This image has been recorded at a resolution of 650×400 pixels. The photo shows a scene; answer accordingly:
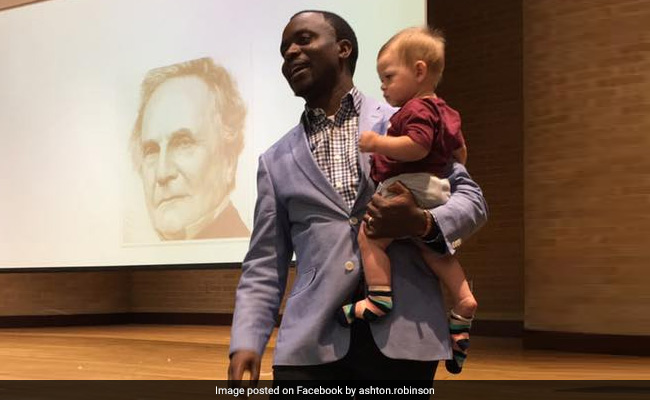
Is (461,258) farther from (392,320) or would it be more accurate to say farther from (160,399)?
(392,320)

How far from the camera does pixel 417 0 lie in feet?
16.9

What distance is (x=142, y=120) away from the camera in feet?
20.6

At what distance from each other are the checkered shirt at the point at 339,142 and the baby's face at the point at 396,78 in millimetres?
80

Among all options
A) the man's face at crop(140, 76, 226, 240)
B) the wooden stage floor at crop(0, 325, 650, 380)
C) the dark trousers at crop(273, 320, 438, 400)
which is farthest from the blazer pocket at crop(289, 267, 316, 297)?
the man's face at crop(140, 76, 226, 240)

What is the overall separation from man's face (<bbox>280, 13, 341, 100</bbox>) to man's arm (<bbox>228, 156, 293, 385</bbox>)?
0.56 ft

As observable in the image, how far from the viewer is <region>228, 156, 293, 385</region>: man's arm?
5.21 ft

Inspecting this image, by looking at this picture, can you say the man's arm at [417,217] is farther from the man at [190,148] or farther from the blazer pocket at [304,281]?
the man at [190,148]

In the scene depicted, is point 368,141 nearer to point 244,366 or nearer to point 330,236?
point 330,236

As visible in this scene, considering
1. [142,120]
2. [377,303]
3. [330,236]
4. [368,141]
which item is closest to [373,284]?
[377,303]

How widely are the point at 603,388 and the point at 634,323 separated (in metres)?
2.13

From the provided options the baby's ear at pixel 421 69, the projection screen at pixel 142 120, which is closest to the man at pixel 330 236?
the baby's ear at pixel 421 69

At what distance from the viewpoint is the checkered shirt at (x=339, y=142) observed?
63.1 inches

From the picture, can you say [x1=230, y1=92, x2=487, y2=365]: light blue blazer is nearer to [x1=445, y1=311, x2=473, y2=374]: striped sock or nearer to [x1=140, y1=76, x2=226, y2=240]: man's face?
[x1=445, y1=311, x2=473, y2=374]: striped sock

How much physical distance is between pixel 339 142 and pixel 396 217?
0.25 meters
